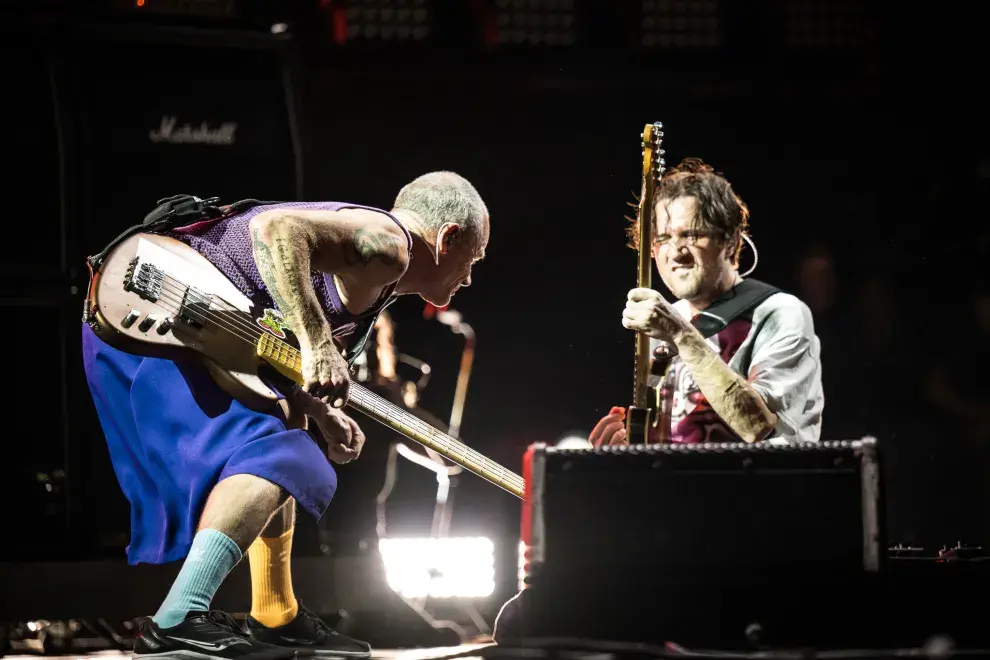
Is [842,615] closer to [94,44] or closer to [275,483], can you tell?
[275,483]

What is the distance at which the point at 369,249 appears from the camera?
2959 millimetres

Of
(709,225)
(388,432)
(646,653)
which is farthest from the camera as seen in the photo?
(388,432)

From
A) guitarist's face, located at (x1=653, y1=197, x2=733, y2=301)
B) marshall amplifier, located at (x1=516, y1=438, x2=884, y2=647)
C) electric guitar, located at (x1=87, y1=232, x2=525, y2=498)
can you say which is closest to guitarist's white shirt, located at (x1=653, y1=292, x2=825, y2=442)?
guitarist's face, located at (x1=653, y1=197, x2=733, y2=301)

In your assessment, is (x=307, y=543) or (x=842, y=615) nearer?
(x=842, y=615)

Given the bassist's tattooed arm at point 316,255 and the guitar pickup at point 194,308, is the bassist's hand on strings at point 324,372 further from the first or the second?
the guitar pickup at point 194,308

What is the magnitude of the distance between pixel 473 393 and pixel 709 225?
55.8 inches

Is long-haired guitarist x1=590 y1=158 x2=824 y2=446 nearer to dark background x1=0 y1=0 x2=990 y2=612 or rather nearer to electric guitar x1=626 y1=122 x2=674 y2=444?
A: electric guitar x1=626 y1=122 x2=674 y2=444

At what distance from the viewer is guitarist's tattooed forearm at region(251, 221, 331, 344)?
2.76 metres

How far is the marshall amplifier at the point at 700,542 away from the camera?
1.85m

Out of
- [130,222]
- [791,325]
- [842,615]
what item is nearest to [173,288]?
[130,222]

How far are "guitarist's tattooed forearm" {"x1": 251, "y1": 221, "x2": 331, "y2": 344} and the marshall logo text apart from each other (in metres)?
0.96

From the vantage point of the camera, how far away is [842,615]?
1.84m

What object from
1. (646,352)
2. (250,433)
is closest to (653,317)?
(646,352)

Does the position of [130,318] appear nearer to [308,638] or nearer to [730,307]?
[308,638]
